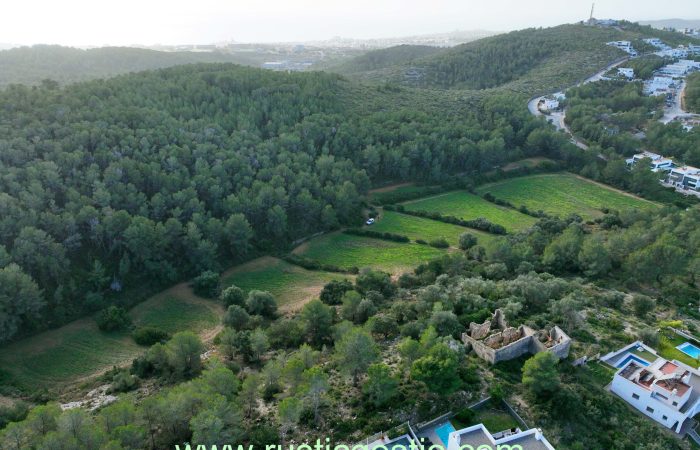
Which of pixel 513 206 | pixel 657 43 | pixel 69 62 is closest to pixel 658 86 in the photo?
pixel 657 43

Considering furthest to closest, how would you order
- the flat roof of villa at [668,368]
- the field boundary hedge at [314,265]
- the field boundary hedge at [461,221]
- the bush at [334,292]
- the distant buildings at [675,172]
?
the distant buildings at [675,172], the field boundary hedge at [461,221], the field boundary hedge at [314,265], the bush at [334,292], the flat roof of villa at [668,368]

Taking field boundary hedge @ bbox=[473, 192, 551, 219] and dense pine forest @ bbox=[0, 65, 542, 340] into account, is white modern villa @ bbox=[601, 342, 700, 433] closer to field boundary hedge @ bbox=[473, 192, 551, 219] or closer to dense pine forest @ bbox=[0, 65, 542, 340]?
dense pine forest @ bbox=[0, 65, 542, 340]

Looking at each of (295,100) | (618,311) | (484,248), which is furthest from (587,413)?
(295,100)

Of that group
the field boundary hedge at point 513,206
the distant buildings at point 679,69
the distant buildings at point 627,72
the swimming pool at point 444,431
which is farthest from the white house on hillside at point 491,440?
the distant buildings at point 679,69

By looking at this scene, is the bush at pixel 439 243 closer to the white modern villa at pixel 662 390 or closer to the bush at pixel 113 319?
the white modern villa at pixel 662 390

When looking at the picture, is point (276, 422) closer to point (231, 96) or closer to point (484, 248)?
point (484, 248)
